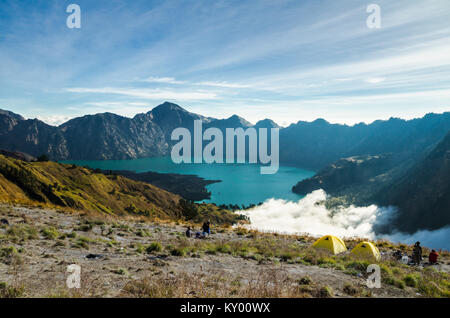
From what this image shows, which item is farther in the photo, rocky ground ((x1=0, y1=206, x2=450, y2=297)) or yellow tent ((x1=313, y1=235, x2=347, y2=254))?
yellow tent ((x1=313, y1=235, x2=347, y2=254))

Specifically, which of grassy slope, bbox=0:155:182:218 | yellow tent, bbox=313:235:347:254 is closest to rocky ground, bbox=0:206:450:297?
yellow tent, bbox=313:235:347:254

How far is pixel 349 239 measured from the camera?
2366 centimetres

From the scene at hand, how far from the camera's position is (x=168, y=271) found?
9.08 metres

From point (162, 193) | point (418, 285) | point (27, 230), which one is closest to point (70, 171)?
point (162, 193)

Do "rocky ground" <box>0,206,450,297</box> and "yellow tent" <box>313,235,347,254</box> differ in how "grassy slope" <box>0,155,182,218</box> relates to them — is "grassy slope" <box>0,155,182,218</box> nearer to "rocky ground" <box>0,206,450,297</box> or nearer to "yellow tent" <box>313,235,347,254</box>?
"rocky ground" <box>0,206,450,297</box>

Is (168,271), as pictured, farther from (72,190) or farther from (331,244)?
(72,190)

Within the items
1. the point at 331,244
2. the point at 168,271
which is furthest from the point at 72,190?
the point at 168,271

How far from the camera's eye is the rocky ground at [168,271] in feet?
22.4

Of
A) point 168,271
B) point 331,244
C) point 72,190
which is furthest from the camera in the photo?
point 72,190

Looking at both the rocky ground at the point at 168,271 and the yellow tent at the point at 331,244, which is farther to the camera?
the yellow tent at the point at 331,244

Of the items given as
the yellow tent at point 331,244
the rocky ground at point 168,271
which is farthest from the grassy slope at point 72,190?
the yellow tent at point 331,244

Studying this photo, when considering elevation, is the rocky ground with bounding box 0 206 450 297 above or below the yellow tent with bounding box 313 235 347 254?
above

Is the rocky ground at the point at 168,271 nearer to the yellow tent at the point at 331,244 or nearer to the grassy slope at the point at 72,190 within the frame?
the yellow tent at the point at 331,244

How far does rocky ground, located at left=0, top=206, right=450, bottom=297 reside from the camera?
268 inches
